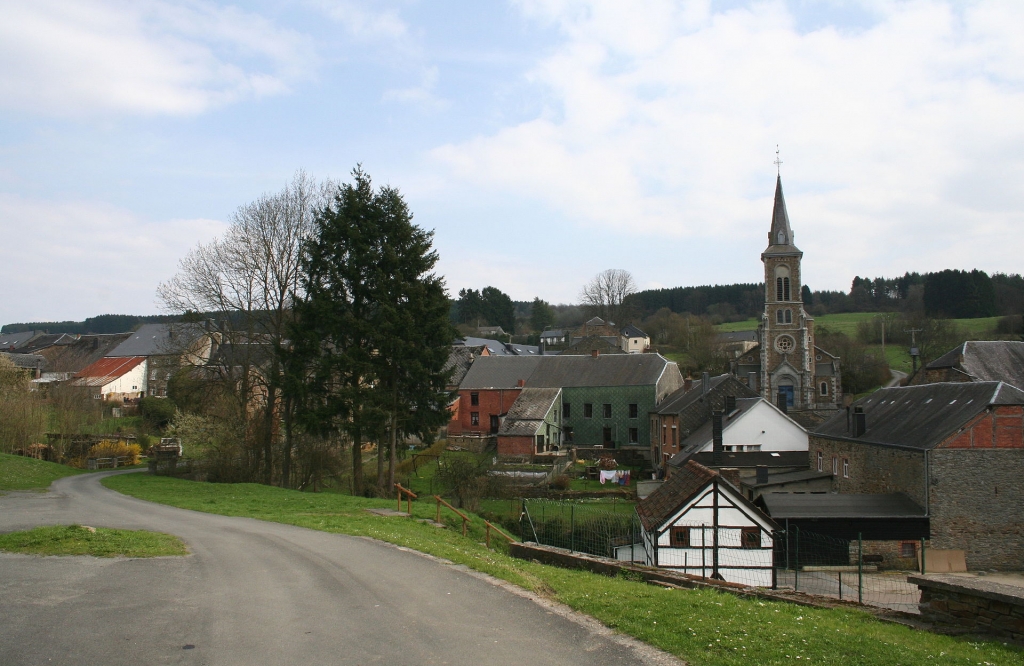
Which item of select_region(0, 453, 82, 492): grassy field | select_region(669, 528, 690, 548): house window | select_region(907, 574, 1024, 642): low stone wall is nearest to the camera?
select_region(907, 574, 1024, 642): low stone wall

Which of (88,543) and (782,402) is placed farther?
(782,402)

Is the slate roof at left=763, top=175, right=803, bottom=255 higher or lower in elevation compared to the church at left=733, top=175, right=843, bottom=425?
higher

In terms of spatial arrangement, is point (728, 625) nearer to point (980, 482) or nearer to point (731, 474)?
point (980, 482)

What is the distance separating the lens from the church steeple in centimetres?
5659

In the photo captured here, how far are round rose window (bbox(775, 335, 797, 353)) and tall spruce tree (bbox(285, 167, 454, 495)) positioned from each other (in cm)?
3782

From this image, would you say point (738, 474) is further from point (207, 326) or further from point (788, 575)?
point (207, 326)

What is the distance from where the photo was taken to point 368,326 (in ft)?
80.3

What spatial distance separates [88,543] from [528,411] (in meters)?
37.8

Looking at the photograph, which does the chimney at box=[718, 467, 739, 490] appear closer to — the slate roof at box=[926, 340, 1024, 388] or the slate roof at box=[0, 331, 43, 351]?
the slate roof at box=[926, 340, 1024, 388]

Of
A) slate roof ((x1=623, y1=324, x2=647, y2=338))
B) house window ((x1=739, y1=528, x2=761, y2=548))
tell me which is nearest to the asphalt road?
house window ((x1=739, y1=528, x2=761, y2=548))

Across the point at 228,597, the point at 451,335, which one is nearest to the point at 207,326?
the point at 451,335

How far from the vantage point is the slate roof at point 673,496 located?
20.4 metres

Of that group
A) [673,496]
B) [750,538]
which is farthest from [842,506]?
[673,496]

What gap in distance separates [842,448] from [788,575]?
442 inches
